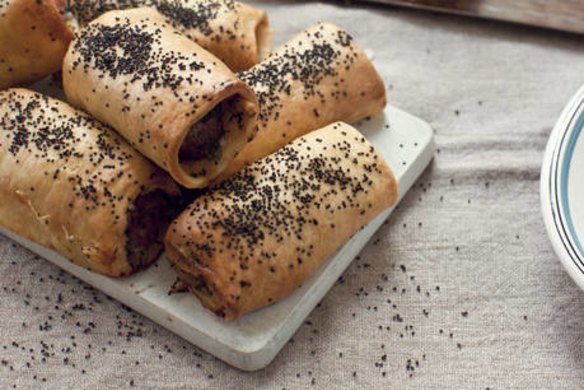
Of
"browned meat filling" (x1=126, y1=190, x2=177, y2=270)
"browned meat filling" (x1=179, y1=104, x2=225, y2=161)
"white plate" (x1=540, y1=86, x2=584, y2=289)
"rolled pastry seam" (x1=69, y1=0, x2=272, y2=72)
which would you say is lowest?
"browned meat filling" (x1=126, y1=190, x2=177, y2=270)

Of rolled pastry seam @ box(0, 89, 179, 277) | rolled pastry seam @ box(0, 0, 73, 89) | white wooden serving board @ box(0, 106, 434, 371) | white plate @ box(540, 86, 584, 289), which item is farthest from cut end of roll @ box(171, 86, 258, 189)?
white plate @ box(540, 86, 584, 289)

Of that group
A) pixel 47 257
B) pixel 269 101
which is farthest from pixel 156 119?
pixel 47 257

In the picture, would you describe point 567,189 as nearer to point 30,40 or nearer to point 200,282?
point 200,282

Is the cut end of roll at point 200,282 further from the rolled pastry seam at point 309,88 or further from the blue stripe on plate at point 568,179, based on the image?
the blue stripe on plate at point 568,179

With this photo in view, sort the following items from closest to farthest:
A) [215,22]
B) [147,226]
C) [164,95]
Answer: [164,95] < [147,226] < [215,22]

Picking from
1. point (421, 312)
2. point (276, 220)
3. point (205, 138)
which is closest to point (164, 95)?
point (205, 138)

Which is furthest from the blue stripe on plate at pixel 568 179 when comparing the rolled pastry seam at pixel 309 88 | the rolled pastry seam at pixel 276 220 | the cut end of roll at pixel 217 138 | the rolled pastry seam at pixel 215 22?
the rolled pastry seam at pixel 215 22

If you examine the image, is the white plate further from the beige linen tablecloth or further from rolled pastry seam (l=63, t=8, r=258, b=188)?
rolled pastry seam (l=63, t=8, r=258, b=188)
